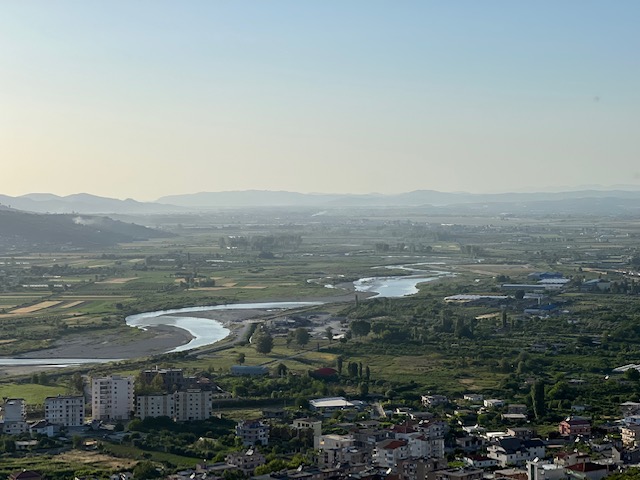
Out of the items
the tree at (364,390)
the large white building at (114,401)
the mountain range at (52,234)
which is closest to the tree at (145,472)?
the large white building at (114,401)

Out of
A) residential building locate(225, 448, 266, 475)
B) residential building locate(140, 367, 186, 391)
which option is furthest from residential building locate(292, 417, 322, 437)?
residential building locate(140, 367, 186, 391)

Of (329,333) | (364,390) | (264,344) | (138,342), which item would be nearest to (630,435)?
(364,390)

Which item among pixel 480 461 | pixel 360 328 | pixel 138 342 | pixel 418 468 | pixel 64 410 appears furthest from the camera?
pixel 360 328

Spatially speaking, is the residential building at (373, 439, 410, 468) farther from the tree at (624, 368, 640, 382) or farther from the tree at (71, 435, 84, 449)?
the tree at (624, 368, 640, 382)

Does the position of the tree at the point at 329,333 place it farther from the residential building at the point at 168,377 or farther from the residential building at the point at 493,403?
the residential building at the point at 493,403

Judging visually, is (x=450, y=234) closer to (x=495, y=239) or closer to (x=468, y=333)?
(x=495, y=239)

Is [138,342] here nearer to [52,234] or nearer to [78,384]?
[78,384]
